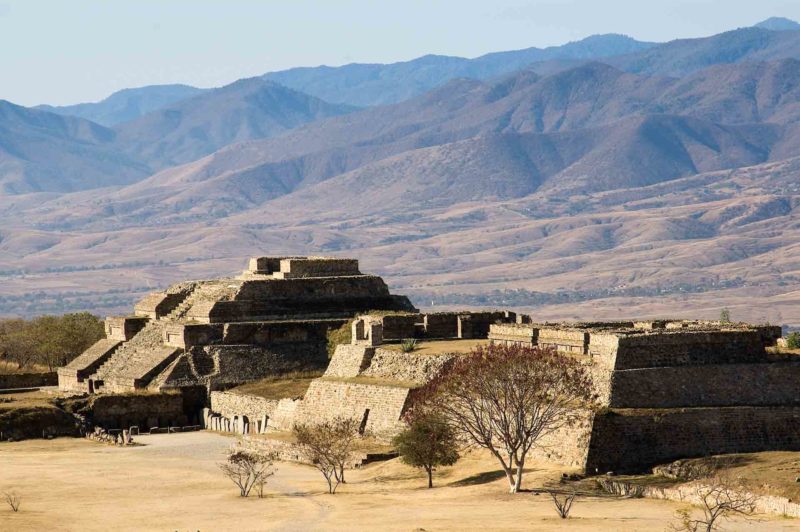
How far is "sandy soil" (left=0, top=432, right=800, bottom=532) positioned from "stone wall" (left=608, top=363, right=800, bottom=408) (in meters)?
3.45

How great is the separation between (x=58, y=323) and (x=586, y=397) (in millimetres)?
51344

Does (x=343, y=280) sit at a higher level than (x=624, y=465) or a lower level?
higher

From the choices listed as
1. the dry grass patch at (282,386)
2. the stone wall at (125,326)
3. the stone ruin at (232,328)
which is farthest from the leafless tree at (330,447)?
the stone wall at (125,326)

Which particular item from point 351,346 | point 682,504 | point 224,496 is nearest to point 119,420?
point 351,346

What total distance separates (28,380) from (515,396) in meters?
40.3

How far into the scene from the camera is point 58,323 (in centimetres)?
9700

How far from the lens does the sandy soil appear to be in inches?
1816

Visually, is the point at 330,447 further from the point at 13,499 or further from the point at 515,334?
the point at 13,499

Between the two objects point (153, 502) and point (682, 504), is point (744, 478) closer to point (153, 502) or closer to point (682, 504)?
point (682, 504)

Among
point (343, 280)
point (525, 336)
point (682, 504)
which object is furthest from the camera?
point (343, 280)

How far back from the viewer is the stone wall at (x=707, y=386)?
2067 inches

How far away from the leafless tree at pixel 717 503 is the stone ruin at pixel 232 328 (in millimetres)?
33248

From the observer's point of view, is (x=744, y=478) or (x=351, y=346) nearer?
(x=744, y=478)

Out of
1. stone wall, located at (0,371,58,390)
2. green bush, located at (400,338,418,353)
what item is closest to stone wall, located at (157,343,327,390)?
stone wall, located at (0,371,58,390)
